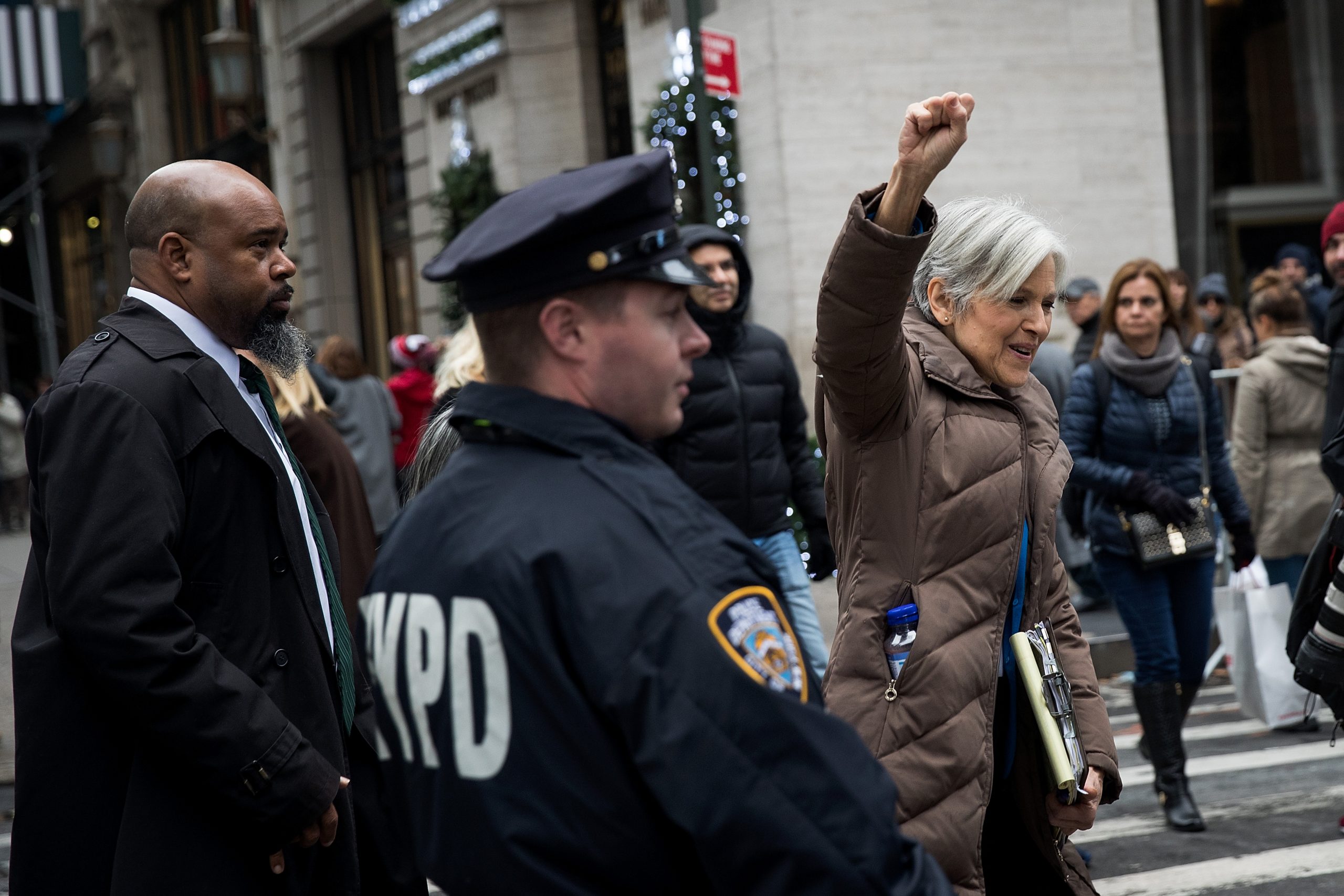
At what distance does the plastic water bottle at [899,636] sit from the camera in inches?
113

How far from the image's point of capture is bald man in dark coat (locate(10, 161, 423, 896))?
2576 millimetres

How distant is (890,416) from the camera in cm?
294

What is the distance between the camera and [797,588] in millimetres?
6086

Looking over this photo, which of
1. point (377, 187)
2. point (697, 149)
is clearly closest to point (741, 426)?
point (697, 149)

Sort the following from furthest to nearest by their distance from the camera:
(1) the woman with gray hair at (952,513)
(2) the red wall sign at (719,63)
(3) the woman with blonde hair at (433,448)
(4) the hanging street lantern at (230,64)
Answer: (4) the hanging street lantern at (230,64)
(2) the red wall sign at (719,63)
(3) the woman with blonde hair at (433,448)
(1) the woman with gray hair at (952,513)

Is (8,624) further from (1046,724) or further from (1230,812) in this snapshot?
(1046,724)

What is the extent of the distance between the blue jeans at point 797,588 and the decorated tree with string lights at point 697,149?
24.8ft

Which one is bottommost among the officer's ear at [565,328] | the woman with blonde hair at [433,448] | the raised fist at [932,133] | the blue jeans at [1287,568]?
the blue jeans at [1287,568]

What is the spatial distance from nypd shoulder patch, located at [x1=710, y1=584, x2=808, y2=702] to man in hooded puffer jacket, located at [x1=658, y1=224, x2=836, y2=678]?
13.2 feet

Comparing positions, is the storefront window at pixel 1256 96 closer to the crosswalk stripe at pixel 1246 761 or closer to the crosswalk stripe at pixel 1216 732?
the crosswalk stripe at pixel 1216 732

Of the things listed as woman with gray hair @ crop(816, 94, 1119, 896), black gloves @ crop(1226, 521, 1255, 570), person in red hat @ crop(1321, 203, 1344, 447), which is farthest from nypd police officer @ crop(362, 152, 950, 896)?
black gloves @ crop(1226, 521, 1255, 570)

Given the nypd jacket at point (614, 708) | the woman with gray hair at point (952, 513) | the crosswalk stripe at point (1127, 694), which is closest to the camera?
the nypd jacket at point (614, 708)

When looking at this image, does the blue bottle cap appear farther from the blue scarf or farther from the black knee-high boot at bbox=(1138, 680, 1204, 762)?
the black knee-high boot at bbox=(1138, 680, 1204, 762)

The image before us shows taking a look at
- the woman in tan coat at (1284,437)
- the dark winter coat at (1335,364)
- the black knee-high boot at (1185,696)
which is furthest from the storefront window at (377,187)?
the dark winter coat at (1335,364)
